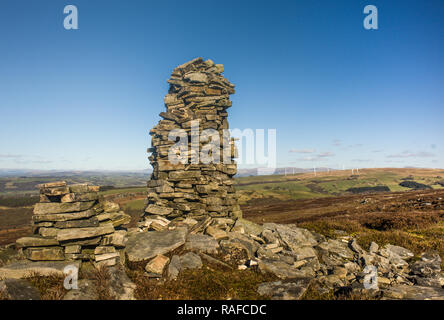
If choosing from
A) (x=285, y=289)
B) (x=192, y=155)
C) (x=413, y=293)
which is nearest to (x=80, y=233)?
(x=285, y=289)

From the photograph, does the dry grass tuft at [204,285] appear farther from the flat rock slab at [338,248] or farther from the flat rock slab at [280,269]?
the flat rock slab at [338,248]

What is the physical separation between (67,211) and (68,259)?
6.64ft

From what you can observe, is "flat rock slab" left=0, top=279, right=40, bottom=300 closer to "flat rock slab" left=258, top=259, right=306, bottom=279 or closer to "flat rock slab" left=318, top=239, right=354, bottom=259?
"flat rock slab" left=258, top=259, right=306, bottom=279

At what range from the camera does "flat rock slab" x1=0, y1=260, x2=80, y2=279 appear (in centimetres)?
803

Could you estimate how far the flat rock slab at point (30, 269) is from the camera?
26.3 ft

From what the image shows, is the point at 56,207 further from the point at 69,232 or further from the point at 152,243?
the point at 152,243

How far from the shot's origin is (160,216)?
16.1 meters

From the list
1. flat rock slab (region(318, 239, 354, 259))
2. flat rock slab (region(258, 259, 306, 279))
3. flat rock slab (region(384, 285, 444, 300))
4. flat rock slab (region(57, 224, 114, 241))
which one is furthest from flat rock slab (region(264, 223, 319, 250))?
flat rock slab (region(57, 224, 114, 241))

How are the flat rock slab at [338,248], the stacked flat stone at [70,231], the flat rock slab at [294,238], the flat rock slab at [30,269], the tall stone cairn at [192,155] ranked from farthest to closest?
the tall stone cairn at [192,155] → the flat rock slab at [294,238] → the flat rock slab at [338,248] → the stacked flat stone at [70,231] → the flat rock slab at [30,269]

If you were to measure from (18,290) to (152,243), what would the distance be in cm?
496

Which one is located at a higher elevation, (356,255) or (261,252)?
(261,252)

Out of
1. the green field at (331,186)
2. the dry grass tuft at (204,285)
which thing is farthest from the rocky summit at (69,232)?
the green field at (331,186)
